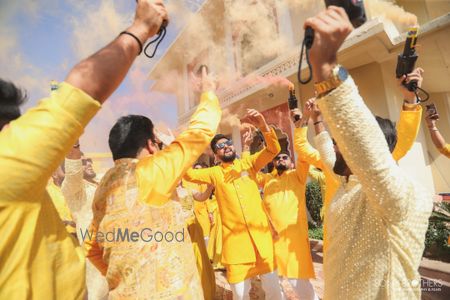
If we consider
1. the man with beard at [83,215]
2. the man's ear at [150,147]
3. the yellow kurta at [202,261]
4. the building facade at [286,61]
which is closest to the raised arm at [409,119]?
the man's ear at [150,147]

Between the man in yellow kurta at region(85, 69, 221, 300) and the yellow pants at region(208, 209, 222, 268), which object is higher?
the man in yellow kurta at region(85, 69, 221, 300)

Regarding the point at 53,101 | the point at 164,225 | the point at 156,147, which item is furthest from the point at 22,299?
the point at 156,147

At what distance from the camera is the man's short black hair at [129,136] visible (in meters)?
1.92

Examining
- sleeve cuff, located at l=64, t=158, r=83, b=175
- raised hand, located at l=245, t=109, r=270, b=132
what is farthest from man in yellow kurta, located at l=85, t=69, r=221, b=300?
raised hand, located at l=245, t=109, r=270, b=132

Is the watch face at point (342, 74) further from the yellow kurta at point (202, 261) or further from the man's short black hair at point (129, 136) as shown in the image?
the yellow kurta at point (202, 261)

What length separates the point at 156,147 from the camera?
209cm

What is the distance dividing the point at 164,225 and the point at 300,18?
8.57 meters

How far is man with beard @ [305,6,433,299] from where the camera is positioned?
95 centimetres

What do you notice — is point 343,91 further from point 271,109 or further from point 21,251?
point 271,109

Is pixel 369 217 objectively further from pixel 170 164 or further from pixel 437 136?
pixel 437 136

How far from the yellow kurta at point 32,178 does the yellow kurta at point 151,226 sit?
2.64 ft

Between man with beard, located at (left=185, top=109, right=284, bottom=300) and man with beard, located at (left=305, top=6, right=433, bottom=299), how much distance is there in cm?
183

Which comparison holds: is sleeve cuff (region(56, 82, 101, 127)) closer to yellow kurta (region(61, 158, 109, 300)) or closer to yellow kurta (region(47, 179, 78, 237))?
yellow kurta (region(61, 158, 109, 300))

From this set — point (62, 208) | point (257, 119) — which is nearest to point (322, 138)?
point (257, 119)
